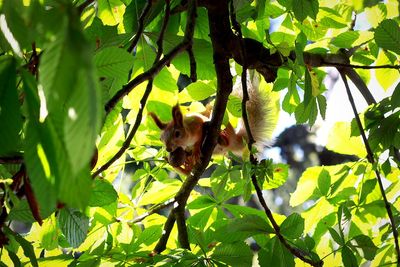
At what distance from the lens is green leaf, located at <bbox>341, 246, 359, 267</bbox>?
3.36ft

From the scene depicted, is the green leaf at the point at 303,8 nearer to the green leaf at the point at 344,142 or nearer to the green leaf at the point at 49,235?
the green leaf at the point at 344,142

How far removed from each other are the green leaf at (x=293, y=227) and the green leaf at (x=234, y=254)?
83 mm

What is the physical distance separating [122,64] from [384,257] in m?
0.86

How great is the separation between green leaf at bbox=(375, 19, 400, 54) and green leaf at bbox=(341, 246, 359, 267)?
39cm

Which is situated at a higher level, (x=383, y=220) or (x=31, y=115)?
(x=31, y=115)

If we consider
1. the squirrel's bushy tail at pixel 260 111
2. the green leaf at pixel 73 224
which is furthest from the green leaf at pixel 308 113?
the squirrel's bushy tail at pixel 260 111

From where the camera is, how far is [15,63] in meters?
0.42

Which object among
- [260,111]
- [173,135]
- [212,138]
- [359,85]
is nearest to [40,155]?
[212,138]

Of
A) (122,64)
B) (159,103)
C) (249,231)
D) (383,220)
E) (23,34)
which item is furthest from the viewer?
(383,220)

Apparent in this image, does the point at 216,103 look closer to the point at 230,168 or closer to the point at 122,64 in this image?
the point at 230,168

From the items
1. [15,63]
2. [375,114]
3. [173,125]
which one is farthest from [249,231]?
[173,125]

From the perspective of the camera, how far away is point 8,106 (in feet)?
1.44

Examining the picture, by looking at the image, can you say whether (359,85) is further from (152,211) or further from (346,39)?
(152,211)

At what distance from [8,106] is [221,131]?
1.48 meters
